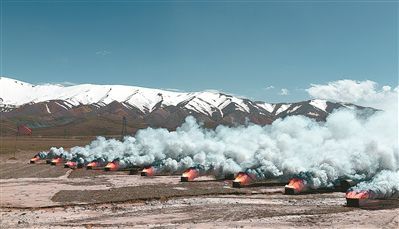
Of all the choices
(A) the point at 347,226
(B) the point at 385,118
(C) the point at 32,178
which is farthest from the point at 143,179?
(A) the point at 347,226

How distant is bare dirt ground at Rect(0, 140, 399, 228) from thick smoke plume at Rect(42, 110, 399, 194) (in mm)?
7494

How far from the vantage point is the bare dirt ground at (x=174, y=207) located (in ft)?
161

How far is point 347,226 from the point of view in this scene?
46500mm

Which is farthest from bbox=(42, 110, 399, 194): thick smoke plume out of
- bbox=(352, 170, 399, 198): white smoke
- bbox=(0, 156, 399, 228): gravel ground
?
bbox=(0, 156, 399, 228): gravel ground

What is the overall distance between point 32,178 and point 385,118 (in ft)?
244

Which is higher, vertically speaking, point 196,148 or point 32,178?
point 196,148

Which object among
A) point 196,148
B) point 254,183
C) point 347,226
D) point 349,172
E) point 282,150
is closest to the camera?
point 347,226

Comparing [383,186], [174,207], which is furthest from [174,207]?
[383,186]

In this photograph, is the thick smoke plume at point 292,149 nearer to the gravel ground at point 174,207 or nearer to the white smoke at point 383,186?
the white smoke at point 383,186

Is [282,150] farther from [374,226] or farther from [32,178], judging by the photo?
[32,178]

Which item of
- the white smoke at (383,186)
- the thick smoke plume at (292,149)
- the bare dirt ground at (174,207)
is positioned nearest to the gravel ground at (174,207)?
the bare dirt ground at (174,207)

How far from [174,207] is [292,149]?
39954 millimetres

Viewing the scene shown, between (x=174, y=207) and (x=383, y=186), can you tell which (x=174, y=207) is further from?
(x=383, y=186)

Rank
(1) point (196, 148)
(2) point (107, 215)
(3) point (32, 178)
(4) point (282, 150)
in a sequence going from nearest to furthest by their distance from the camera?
1. (2) point (107, 215)
2. (4) point (282, 150)
3. (3) point (32, 178)
4. (1) point (196, 148)
